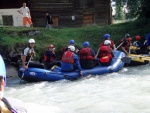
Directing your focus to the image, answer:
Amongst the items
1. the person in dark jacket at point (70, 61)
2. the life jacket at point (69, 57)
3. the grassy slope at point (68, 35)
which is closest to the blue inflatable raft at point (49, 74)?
the person in dark jacket at point (70, 61)

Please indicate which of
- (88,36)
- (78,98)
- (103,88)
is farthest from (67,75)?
(88,36)

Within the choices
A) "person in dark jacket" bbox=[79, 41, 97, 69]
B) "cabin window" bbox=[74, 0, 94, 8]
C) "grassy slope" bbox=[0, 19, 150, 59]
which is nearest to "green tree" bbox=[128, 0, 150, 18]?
"grassy slope" bbox=[0, 19, 150, 59]

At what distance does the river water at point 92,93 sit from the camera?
21.9 feet

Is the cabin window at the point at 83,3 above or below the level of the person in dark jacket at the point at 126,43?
above

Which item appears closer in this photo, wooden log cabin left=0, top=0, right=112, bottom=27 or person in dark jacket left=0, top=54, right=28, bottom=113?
person in dark jacket left=0, top=54, right=28, bottom=113

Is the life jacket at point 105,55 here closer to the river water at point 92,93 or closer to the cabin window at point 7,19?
the river water at point 92,93

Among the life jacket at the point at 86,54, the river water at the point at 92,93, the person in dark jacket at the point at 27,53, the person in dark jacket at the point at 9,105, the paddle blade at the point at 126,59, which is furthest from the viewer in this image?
the paddle blade at the point at 126,59

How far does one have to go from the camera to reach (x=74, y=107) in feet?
22.3

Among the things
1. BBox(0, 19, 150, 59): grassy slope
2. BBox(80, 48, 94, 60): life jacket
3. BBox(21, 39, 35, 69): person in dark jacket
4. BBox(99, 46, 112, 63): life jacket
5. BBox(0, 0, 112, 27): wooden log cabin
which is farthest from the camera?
BBox(0, 0, 112, 27): wooden log cabin

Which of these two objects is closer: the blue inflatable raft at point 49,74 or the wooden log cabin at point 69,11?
the blue inflatable raft at point 49,74

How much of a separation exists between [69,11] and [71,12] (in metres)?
0.15

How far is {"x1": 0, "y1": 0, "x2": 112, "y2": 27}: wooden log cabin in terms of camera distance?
20047 millimetres

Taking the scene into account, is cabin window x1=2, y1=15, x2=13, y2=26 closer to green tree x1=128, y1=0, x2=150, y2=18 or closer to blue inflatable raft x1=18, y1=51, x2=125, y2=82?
green tree x1=128, y1=0, x2=150, y2=18

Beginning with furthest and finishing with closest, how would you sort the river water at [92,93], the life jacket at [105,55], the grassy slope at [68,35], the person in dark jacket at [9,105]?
the grassy slope at [68,35] < the life jacket at [105,55] < the river water at [92,93] < the person in dark jacket at [9,105]
